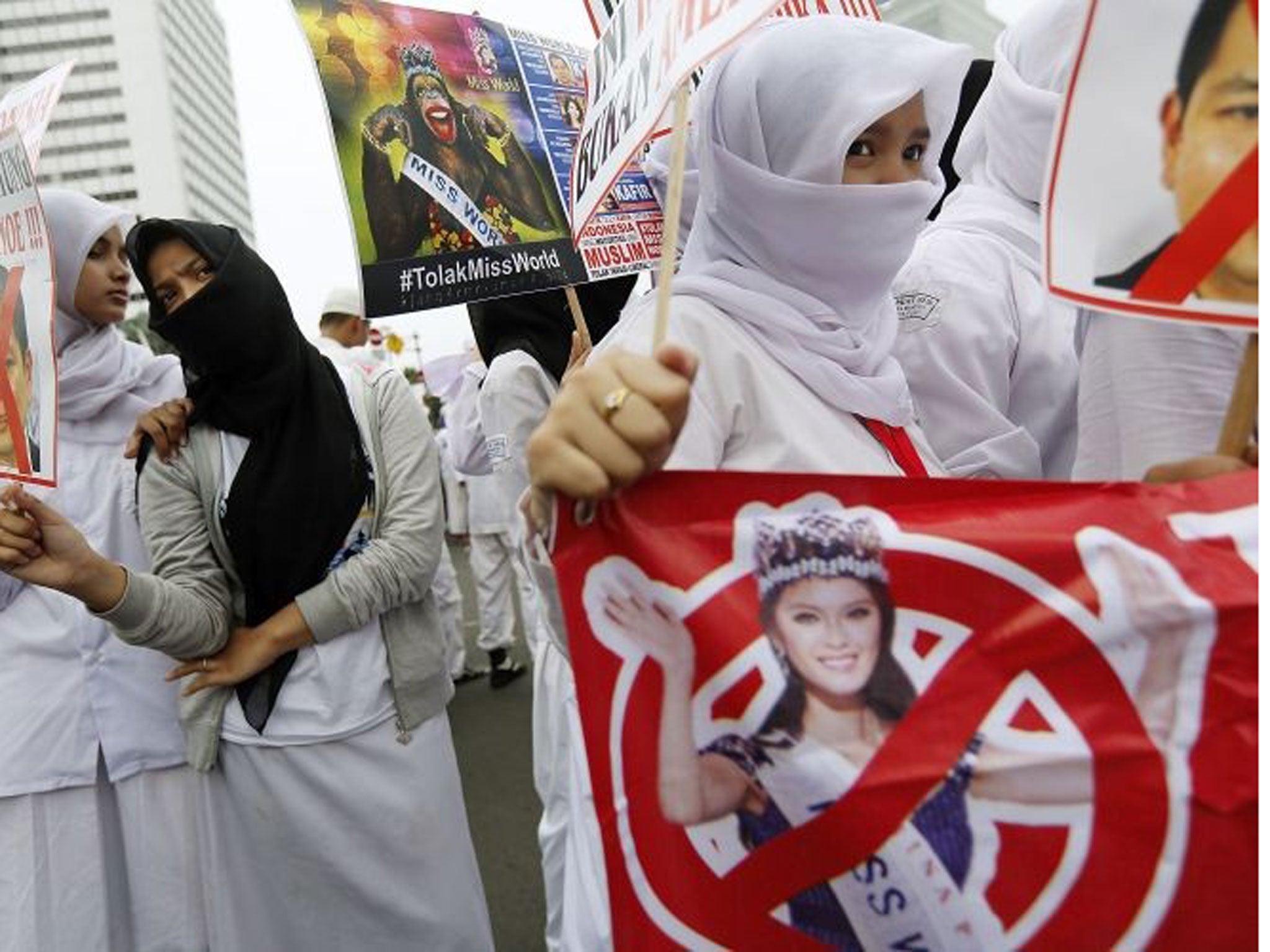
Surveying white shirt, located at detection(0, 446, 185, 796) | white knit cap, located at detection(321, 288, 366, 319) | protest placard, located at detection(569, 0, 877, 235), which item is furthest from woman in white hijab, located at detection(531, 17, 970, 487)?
white knit cap, located at detection(321, 288, 366, 319)

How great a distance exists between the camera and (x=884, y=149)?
46.4 inches

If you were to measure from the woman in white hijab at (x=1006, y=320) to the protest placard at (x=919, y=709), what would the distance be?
73 cm

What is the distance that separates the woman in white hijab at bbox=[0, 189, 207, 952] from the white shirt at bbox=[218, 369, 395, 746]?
1.00 ft

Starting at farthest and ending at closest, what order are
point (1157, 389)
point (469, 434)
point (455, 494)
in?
point (455, 494) → point (469, 434) → point (1157, 389)

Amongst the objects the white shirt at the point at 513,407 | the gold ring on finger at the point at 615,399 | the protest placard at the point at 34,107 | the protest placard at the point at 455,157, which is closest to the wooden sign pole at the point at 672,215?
the gold ring on finger at the point at 615,399

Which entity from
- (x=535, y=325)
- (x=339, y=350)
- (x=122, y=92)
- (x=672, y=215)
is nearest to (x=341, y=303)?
(x=339, y=350)

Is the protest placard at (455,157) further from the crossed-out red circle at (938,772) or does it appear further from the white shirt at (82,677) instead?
the white shirt at (82,677)

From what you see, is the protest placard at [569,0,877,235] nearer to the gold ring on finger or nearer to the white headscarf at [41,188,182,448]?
the gold ring on finger

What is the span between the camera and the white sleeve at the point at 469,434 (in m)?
3.66

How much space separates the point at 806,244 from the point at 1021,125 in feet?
2.23

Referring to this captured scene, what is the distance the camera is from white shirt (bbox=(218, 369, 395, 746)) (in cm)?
182

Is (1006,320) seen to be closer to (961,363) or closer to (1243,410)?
(961,363)

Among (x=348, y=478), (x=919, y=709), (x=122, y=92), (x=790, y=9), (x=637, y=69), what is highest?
(x=122, y=92)

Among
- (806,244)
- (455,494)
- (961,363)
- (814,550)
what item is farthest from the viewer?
(455,494)
